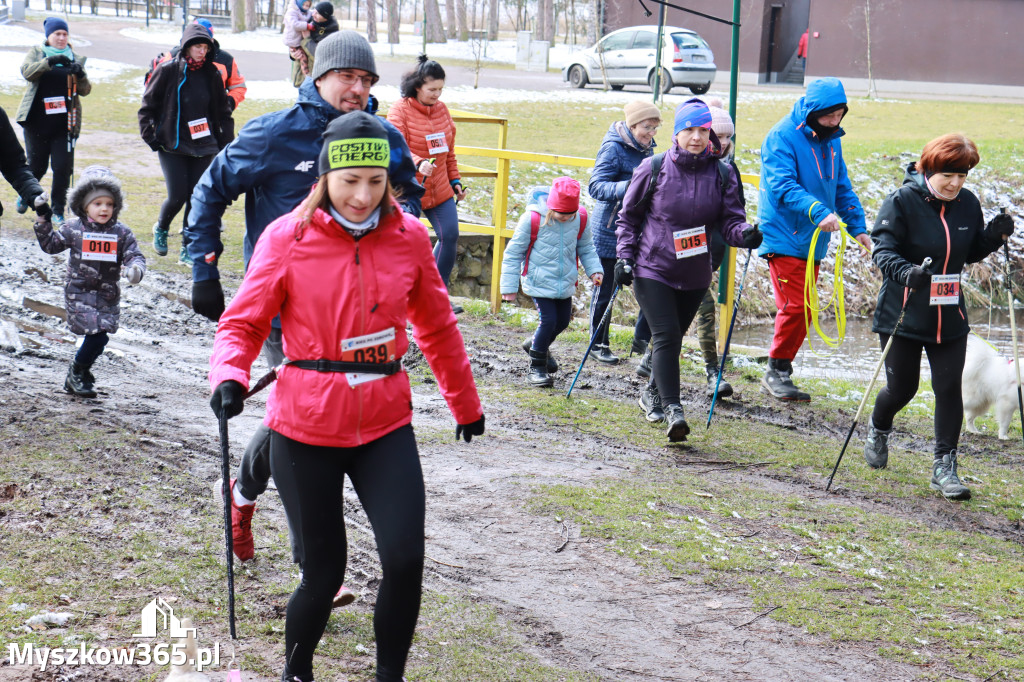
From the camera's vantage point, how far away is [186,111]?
9258mm

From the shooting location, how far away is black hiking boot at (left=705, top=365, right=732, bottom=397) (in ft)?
24.4

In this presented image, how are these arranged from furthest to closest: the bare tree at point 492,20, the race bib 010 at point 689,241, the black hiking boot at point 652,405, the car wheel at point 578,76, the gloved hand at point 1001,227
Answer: the bare tree at point 492,20, the car wheel at point 578,76, the black hiking boot at point 652,405, the race bib 010 at point 689,241, the gloved hand at point 1001,227

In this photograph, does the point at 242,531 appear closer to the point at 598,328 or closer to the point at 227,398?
the point at 227,398

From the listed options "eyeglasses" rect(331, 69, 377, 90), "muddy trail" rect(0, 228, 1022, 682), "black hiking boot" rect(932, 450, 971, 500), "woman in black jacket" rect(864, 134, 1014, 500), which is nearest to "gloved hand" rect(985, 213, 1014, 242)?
"woman in black jacket" rect(864, 134, 1014, 500)

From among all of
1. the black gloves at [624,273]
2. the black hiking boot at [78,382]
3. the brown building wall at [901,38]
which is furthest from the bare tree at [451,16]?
the black gloves at [624,273]

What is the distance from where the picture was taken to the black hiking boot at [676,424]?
6.21 meters

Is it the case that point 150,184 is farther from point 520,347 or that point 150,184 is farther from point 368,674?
point 368,674

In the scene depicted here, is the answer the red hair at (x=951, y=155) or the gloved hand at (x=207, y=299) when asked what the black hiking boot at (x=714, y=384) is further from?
the gloved hand at (x=207, y=299)

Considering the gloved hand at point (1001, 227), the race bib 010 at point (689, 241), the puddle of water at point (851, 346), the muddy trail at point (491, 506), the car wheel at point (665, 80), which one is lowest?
the puddle of water at point (851, 346)

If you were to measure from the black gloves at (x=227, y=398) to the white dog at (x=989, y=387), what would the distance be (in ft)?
18.8

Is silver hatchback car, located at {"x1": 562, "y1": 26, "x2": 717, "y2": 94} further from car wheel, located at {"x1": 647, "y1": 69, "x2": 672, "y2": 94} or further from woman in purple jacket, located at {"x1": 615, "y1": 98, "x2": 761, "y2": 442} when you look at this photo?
woman in purple jacket, located at {"x1": 615, "y1": 98, "x2": 761, "y2": 442}

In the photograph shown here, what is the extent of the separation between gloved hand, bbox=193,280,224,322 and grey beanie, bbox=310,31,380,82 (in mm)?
950

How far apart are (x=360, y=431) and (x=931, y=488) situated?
13.0 feet

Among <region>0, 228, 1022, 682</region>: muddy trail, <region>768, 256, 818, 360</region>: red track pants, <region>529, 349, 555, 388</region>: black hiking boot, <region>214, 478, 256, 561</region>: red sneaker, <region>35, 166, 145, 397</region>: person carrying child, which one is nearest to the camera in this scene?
<region>0, 228, 1022, 682</region>: muddy trail
